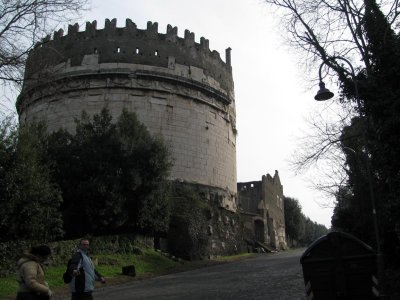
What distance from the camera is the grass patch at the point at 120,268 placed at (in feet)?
44.7

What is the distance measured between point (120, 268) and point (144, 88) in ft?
47.4

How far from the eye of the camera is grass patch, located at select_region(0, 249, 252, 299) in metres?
13.6

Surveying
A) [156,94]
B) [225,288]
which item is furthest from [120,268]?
[156,94]

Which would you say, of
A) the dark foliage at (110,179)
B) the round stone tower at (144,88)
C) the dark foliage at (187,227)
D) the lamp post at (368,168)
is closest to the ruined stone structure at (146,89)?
the round stone tower at (144,88)

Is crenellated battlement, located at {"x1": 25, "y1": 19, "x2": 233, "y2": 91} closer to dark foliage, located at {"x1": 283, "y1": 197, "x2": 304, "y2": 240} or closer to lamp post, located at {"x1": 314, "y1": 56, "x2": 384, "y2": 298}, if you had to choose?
lamp post, located at {"x1": 314, "y1": 56, "x2": 384, "y2": 298}

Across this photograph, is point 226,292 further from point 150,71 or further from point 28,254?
point 150,71

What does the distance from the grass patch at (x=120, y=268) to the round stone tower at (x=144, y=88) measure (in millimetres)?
8215

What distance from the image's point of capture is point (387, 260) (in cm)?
1293

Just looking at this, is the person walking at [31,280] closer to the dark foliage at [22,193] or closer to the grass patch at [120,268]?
the grass patch at [120,268]

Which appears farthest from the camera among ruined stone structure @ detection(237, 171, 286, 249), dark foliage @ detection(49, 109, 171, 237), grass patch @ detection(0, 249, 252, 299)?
ruined stone structure @ detection(237, 171, 286, 249)

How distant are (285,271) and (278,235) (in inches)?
1560

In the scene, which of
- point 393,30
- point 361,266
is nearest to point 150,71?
point 393,30

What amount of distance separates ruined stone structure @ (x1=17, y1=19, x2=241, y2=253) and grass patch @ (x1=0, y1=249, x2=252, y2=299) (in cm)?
725

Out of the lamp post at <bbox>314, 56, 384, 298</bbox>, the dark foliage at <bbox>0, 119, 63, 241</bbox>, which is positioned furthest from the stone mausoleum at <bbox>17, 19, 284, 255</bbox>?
the lamp post at <bbox>314, 56, 384, 298</bbox>
